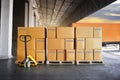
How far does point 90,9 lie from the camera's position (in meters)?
16.7

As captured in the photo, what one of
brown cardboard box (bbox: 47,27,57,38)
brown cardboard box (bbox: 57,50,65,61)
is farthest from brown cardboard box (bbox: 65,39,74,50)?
brown cardboard box (bbox: 47,27,57,38)

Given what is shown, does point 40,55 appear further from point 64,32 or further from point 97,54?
point 97,54

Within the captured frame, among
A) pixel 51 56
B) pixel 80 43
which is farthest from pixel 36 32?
pixel 80 43

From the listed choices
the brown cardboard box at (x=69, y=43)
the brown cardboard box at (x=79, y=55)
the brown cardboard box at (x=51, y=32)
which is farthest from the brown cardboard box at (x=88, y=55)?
the brown cardboard box at (x=51, y=32)

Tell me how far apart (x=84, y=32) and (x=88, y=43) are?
1.62 feet

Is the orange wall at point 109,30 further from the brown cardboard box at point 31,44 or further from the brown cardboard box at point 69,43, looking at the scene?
the brown cardboard box at point 31,44

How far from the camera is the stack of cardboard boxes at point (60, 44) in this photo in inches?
389

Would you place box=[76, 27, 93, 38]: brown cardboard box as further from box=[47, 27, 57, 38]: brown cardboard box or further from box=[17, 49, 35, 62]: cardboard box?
box=[17, 49, 35, 62]: cardboard box

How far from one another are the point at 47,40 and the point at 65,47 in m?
0.81

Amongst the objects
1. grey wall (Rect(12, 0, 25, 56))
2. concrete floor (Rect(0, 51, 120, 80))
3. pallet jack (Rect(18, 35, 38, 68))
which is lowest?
concrete floor (Rect(0, 51, 120, 80))

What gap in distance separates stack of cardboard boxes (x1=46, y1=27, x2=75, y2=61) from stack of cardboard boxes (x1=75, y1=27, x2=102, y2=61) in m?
0.25

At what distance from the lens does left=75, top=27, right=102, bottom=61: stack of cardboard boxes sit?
32.6 ft

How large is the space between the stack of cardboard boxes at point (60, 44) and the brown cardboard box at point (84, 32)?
255mm

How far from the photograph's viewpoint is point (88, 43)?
1002 centimetres
